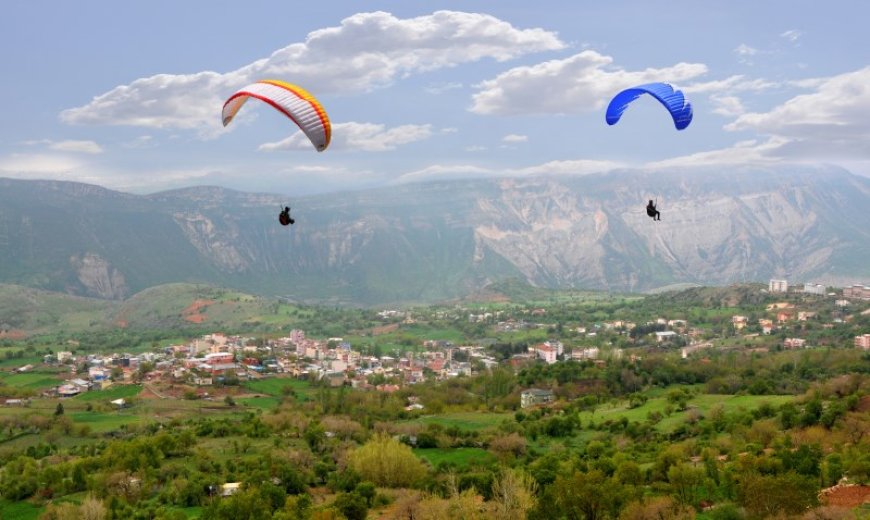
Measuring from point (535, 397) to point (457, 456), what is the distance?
86.5ft

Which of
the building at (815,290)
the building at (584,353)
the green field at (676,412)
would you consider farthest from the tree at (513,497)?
the building at (815,290)

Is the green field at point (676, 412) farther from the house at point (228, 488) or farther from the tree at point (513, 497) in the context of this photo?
the house at point (228, 488)

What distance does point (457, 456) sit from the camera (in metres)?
54.5

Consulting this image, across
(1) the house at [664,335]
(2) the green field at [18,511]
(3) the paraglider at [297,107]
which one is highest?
(3) the paraglider at [297,107]

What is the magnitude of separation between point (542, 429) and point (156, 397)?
49691mm

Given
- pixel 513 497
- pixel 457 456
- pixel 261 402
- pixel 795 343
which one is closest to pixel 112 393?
pixel 261 402

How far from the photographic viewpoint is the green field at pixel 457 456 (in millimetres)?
51844

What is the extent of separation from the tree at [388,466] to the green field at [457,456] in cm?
454

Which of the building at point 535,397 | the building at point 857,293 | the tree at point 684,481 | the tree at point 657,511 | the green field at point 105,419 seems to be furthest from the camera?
the building at point 857,293

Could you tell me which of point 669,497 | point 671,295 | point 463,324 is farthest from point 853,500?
point 671,295

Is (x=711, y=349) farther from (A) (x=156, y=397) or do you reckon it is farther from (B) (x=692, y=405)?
(A) (x=156, y=397)

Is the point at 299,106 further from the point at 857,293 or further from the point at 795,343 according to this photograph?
the point at 857,293

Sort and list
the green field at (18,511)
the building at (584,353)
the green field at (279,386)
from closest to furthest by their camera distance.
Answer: the green field at (18,511) < the green field at (279,386) < the building at (584,353)

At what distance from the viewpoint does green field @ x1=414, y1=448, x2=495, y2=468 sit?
51.8m
